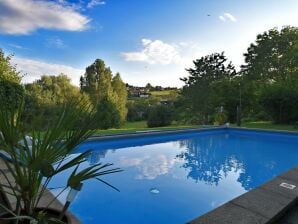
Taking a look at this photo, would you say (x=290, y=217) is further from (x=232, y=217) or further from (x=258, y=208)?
(x=232, y=217)

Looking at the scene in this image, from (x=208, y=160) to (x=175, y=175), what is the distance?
2.22 metres

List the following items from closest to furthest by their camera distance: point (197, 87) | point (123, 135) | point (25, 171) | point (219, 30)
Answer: point (25, 171) < point (123, 135) < point (219, 30) < point (197, 87)

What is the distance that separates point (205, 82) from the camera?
732 inches

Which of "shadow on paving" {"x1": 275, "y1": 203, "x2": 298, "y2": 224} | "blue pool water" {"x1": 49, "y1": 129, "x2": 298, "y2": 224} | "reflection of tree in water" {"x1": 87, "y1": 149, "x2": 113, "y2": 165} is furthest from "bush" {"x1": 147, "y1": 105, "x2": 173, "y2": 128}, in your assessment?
"shadow on paving" {"x1": 275, "y1": 203, "x2": 298, "y2": 224}

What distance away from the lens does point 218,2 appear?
999 centimetres

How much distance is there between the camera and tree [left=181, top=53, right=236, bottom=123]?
17.8 meters

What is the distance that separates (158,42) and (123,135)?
831 centimetres

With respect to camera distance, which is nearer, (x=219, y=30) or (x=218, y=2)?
(x=218, y=2)

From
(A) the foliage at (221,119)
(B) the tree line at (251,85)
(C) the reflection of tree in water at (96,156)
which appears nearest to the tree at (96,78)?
(B) the tree line at (251,85)

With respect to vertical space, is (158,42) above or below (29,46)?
above

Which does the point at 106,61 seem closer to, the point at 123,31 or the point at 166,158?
the point at 123,31

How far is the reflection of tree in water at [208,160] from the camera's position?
5.83 metres

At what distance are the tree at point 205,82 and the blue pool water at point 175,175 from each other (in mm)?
7085

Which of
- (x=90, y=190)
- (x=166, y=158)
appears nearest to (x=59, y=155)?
(x=90, y=190)
